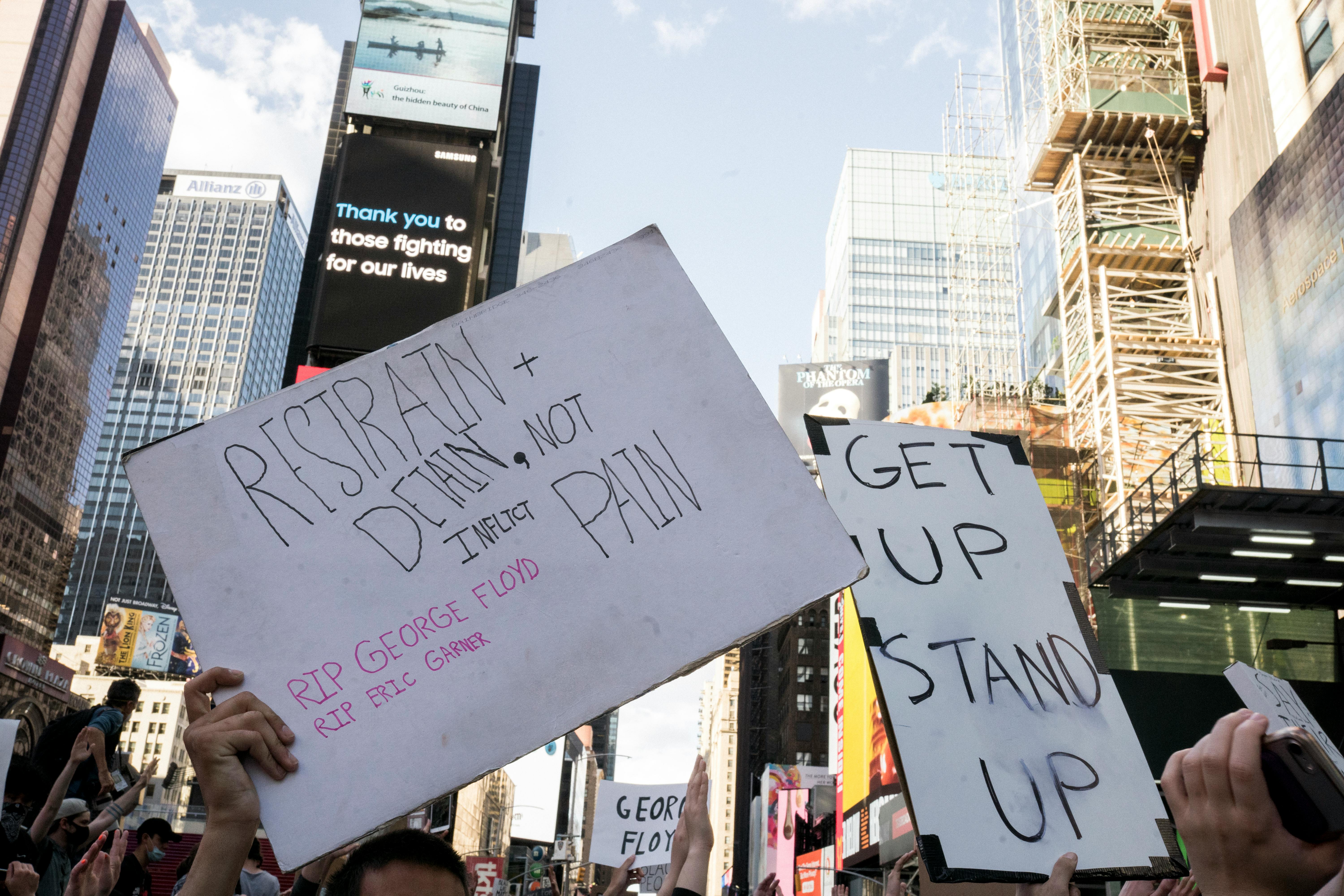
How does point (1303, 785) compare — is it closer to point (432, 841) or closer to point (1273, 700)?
point (432, 841)

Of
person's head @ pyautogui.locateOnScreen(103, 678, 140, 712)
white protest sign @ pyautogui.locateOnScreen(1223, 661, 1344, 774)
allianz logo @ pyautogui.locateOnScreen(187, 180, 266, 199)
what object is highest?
allianz logo @ pyautogui.locateOnScreen(187, 180, 266, 199)

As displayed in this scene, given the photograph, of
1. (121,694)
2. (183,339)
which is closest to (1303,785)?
(121,694)

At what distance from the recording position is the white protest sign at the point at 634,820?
1273cm

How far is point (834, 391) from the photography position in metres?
82.1

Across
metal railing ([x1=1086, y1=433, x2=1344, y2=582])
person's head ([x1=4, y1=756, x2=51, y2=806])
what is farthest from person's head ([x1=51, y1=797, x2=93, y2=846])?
metal railing ([x1=1086, y1=433, x2=1344, y2=582])

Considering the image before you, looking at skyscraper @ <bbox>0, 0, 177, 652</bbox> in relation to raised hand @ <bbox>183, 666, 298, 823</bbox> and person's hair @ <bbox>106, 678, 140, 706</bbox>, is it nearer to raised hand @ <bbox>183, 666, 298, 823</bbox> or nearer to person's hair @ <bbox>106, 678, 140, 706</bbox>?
person's hair @ <bbox>106, 678, 140, 706</bbox>

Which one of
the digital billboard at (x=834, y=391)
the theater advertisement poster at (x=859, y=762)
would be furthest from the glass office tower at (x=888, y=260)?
the theater advertisement poster at (x=859, y=762)

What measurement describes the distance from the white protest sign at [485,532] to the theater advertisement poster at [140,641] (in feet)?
304

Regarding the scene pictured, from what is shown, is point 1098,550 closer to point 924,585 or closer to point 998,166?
point 924,585

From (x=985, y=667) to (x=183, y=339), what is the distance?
188 metres

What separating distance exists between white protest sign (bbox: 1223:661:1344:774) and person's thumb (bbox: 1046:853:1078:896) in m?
0.60

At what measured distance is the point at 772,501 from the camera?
2.63 meters

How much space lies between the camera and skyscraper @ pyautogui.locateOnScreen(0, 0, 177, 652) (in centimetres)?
10212

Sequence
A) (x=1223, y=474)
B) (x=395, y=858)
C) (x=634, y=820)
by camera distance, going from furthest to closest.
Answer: (x=1223, y=474) < (x=634, y=820) < (x=395, y=858)
